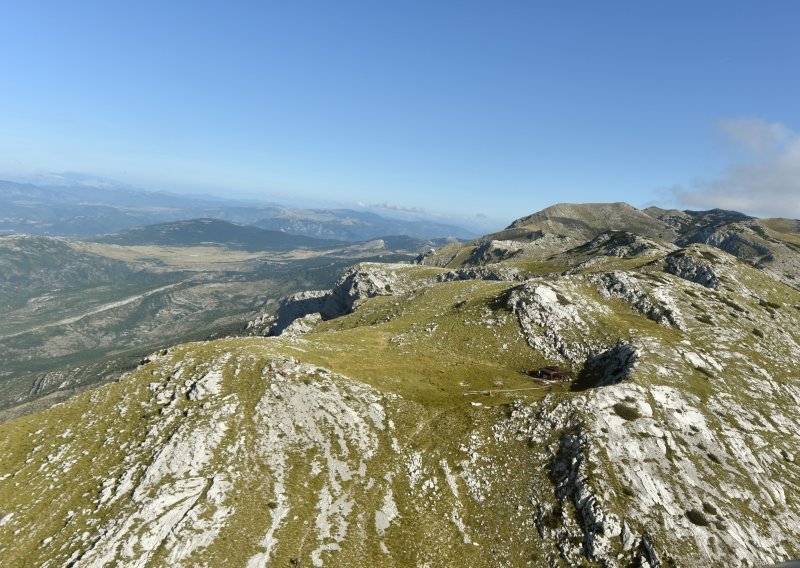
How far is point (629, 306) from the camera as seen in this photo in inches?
3150

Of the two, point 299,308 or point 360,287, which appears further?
point 299,308

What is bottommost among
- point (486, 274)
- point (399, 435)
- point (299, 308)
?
point (299, 308)

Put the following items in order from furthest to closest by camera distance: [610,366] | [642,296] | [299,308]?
[299,308] < [642,296] < [610,366]

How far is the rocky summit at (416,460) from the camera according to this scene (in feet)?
102

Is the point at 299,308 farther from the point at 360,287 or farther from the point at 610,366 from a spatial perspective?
the point at 610,366

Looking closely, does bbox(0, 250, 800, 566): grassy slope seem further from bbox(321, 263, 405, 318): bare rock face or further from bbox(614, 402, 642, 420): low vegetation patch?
bbox(321, 263, 405, 318): bare rock face

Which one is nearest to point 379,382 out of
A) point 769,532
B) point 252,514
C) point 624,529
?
point 252,514

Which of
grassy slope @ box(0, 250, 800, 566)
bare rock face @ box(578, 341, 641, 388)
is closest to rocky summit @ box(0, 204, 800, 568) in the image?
grassy slope @ box(0, 250, 800, 566)

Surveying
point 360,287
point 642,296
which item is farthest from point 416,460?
point 360,287

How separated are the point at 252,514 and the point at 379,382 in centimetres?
2361

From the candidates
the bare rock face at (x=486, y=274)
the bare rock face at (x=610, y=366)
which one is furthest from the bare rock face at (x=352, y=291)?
the bare rock face at (x=610, y=366)

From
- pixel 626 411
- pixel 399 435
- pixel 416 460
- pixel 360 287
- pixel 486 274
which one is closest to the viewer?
pixel 416 460

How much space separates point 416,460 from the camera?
1598 inches

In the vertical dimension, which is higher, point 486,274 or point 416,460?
point 486,274
